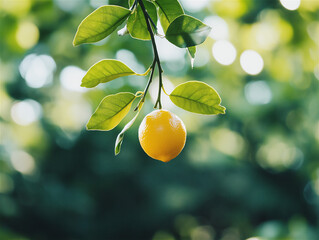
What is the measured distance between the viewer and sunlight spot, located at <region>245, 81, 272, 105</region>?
371cm

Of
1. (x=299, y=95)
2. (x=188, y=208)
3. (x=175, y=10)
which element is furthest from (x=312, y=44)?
(x=188, y=208)

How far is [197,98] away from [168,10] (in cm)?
15

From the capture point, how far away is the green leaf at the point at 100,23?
0.41 metres

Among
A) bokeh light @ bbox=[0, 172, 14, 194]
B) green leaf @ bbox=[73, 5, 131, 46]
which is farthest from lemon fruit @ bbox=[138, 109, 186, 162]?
bokeh light @ bbox=[0, 172, 14, 194]

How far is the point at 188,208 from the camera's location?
5668 mm

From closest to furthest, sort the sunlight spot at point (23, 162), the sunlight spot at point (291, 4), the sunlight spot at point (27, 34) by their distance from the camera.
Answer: the sunlight spot at point (291, 4) < the sunlight spot at point (27, 34) < the sunlight spot at point (23, 162)

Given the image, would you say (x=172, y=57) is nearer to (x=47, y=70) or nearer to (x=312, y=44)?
(x=47, y=70)

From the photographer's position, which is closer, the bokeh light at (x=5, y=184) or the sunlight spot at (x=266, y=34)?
the sunlight spot at (x=266, y=34)

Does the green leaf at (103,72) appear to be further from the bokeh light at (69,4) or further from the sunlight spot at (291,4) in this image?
the bokeh light at (69,4)

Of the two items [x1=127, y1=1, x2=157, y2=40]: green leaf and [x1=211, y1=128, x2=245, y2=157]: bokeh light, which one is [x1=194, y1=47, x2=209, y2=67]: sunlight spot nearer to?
[x1=211, y1=128, x2=245, y2=157]: bokeh light

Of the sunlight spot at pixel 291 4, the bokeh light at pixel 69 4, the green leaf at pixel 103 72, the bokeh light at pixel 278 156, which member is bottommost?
the bokeh light at pixel 278 156

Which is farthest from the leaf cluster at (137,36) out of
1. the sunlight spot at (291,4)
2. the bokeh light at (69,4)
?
the bokeh light at (69,4)

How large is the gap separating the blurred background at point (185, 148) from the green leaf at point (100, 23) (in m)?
1.30

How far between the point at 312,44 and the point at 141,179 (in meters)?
4.19
